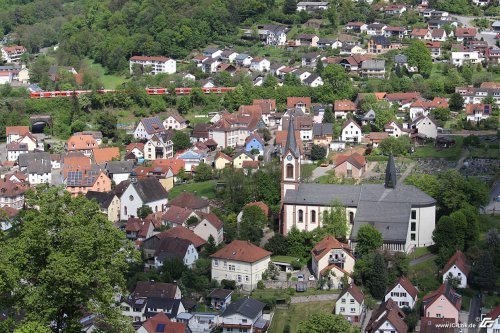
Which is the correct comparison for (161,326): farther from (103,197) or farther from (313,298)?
(103,197)

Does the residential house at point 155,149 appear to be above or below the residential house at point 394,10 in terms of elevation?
below

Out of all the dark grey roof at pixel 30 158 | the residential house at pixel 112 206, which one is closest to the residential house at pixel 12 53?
the dark grey roof at pixel 30 158

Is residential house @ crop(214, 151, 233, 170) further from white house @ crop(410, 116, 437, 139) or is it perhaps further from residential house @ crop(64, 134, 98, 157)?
white house @ crop(410, 116, 437, 139)

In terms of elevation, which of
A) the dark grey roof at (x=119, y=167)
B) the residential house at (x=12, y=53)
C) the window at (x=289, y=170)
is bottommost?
the residential house at (x=12, y=53)

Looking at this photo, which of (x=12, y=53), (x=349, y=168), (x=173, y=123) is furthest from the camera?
(x=12, y=53)

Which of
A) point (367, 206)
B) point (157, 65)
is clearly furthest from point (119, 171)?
point (157, 65)

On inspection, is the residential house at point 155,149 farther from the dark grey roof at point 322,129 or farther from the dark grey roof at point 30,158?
the dark grey roof at point 322,129
